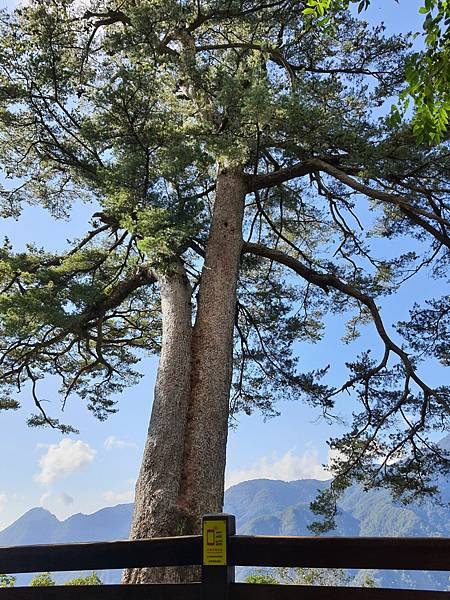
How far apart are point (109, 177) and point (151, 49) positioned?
1.43 m

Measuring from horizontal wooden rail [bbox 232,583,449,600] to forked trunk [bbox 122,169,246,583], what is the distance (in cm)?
140

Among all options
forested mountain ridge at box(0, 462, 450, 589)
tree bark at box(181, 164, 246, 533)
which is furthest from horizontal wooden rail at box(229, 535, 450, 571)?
forested mountain ridge at box(0, 462, 450, 589)

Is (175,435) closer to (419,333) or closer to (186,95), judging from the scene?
(419,333)

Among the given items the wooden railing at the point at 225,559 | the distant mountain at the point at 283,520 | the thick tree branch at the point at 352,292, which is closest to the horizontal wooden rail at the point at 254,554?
the wooden railing at the point at 225,559

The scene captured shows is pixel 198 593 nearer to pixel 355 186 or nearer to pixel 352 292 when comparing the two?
pixel 355 186

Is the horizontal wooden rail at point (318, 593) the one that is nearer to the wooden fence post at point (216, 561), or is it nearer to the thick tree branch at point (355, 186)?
the wooden fence post at point (216, 561)

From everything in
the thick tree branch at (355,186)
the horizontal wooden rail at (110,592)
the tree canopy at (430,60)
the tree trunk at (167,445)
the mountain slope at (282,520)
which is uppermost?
the mountain slope at (282,520)

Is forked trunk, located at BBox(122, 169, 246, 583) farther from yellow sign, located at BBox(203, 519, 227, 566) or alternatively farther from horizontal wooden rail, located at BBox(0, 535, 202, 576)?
yellow sign, located at BBox(203, 519, 227, 566)

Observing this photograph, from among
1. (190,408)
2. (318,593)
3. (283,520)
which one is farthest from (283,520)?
(318,593)

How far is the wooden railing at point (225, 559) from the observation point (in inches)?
68.6

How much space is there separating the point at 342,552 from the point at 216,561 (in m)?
0.46

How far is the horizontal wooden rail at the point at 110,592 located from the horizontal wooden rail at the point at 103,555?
3.5 inches

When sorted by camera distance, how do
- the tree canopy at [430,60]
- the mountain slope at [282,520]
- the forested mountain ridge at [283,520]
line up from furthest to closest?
the forested mountain ridge at [283,520] < the mountain slope at [282,520] < the tree canopy at [430,60]

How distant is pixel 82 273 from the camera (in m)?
5.92
